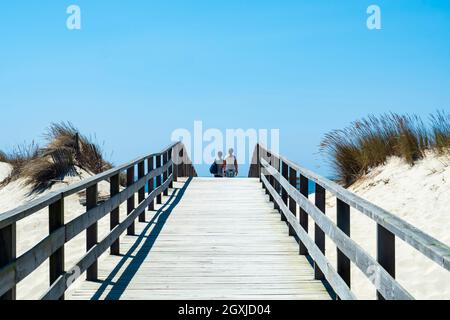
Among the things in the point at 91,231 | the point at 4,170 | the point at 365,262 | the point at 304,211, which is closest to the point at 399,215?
the point at 304,211

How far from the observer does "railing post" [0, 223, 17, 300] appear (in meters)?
3.55

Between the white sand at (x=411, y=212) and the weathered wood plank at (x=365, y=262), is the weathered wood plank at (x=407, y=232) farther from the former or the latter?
the white sand at (x=411, y=212)

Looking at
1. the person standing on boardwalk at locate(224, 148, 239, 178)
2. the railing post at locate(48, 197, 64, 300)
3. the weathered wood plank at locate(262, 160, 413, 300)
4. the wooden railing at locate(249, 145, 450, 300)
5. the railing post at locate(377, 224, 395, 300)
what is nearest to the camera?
the wooden railing at locate(249, 145, 450, 300)

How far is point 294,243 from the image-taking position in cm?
801

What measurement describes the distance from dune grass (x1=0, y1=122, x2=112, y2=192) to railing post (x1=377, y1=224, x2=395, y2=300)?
40.4 ft

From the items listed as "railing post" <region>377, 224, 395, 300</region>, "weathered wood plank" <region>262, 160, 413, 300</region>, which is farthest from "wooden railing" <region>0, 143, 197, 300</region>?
"railing post" <region>377, 224, 395, 300</region>

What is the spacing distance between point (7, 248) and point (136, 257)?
3.73 m

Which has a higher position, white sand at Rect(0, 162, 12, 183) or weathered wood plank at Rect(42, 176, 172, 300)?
white sand at Rect(0, 162, 12, 183)

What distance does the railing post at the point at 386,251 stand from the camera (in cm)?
351

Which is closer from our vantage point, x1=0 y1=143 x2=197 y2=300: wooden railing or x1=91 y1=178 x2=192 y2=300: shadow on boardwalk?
x1=0 y1=143 x2=197 y2=300: wooden railing

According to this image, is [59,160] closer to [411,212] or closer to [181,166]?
[181,166]

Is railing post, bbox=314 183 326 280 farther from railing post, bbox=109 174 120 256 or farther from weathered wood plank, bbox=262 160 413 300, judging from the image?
railing post, bbox=109 174 120 256

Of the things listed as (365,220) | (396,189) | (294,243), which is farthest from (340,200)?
(396,189)
